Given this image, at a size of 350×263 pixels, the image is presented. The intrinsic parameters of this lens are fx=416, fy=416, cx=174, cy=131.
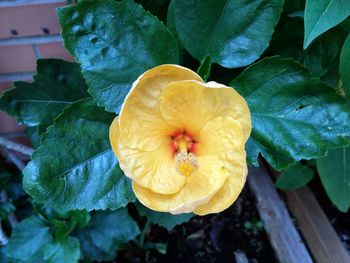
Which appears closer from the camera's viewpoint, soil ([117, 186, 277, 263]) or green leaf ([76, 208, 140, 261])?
green leaf ([76, 208, 140, 261])

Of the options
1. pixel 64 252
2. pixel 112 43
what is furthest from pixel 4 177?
pixel 112 43

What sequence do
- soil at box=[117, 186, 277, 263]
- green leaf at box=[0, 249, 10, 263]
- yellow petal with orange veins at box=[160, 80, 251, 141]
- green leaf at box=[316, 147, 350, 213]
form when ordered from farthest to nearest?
soil at box=[117, 186, 277, 263], green leaf at box=[0, 249, 10, 263], green leaf at box=[316, 147, 350, 213], yellow petal with orange veins at box=[160, 80, 251, 141]

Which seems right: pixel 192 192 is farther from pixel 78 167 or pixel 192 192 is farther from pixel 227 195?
pixel 78 167

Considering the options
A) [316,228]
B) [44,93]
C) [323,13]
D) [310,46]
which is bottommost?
[316,228]

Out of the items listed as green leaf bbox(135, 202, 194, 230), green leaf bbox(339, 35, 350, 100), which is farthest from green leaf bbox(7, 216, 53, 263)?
green leaf bbox(339, 35, 350, 100)

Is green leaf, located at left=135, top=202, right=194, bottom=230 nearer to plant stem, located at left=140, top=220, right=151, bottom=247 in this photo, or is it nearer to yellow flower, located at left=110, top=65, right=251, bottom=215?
yellow flower, located at left=110, top=65, right=251, bottom=215

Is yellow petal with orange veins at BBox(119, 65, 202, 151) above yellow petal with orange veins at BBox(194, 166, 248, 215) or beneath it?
above

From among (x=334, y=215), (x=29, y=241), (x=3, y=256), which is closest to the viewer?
(x=29, y=241)
